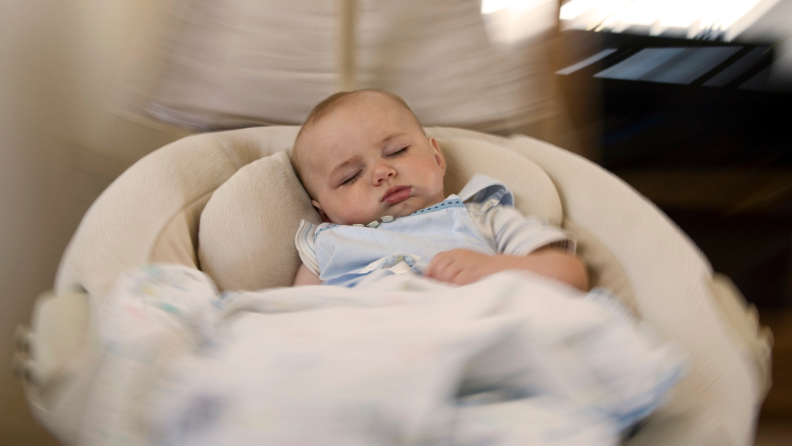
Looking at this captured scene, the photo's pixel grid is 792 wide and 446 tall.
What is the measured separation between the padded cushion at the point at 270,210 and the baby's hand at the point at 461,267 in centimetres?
23

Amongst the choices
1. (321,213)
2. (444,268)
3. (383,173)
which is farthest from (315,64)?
(444,268)

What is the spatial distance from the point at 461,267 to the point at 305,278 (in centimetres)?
33

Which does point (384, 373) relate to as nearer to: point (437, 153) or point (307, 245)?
point (307, 245)

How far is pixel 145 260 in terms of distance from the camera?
740 millimetres

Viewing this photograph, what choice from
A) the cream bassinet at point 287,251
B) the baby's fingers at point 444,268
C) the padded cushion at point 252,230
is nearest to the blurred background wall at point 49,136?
the cream bassinet at point 287,251

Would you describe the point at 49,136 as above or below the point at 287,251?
above

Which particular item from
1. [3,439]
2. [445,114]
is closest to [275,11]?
[445,114]

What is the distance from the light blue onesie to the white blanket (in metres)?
0.27

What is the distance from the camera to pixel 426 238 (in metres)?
0.86

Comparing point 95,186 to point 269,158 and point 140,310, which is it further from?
point 140,310

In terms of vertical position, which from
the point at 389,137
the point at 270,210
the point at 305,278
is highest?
the point at 389,137

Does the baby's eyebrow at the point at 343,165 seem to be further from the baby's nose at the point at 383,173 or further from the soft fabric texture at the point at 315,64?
the soft fabric texture at the point at 315,64

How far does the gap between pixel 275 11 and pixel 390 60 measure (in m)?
0.32

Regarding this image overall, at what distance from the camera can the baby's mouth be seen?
35.1 inches
